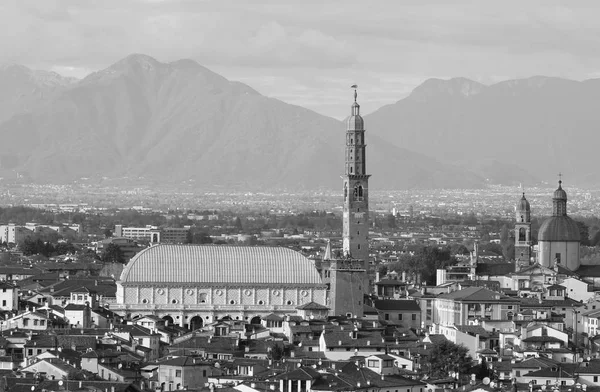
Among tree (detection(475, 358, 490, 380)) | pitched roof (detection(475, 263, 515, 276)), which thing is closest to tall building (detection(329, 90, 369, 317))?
pitched roof (detection(475, 263, 515, 276))

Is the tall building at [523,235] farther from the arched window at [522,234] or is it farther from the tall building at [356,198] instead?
the tall building at [356,198]

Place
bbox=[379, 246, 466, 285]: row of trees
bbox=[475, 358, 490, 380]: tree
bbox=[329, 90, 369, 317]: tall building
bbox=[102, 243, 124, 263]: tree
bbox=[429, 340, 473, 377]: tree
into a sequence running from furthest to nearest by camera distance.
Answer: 1. bbox=[102, 243, 124, 263]: tree
2. bbox=[379, 246, 466, 285]: row of trees
3. bbox=[329, 90, 369, 317]: tall building
4. bbox=[429, 340, 473, 377]: tree
5. bbox=[475, 358, 490, 380]: tree

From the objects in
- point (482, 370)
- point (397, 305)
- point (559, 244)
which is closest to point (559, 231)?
point (559, 244)

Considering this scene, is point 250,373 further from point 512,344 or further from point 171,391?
point 512,344

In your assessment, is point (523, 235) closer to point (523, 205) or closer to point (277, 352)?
point (523, 205)

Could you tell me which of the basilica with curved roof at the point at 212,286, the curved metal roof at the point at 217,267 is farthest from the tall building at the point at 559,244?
the basilica with curved roof at the point at 212,286

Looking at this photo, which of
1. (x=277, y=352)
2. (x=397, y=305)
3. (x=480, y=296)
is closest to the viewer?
(x=277, y=352)

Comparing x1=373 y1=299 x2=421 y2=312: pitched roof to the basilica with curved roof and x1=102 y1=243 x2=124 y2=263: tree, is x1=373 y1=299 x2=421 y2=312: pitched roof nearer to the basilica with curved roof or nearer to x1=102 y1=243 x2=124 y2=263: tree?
the basilica with curved roof
